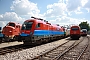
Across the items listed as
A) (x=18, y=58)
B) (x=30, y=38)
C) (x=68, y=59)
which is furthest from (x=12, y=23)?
(x=68, y=59)

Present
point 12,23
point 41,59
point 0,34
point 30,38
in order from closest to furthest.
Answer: point 41,59 < point 30,38 < point 0,34 < point 12,23

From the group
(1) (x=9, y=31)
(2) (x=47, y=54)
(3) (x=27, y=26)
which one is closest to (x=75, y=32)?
(1) (x=9, y=31)

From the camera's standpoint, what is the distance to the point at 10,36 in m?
22.3

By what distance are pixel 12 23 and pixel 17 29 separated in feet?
4.31

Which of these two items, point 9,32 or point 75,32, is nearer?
point 9,32

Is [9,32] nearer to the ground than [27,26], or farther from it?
nearer to the ground

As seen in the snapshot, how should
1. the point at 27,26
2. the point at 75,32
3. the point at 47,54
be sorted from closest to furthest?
the point at 47,54 → the point at 27,26 → the point at 75,32

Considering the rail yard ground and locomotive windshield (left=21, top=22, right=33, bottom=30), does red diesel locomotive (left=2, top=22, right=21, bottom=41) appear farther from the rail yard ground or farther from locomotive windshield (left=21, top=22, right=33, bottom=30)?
the rail yard ground

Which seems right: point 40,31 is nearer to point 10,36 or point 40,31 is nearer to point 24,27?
point 24,27

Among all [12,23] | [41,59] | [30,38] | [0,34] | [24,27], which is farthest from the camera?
[12,23]

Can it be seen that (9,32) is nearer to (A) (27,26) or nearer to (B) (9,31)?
(B) (9,31)

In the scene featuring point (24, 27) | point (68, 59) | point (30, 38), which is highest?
point (24, 27)

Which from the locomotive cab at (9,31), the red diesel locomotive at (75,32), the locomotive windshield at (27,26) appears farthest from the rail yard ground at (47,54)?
the red diesel locomotive at (75,32)

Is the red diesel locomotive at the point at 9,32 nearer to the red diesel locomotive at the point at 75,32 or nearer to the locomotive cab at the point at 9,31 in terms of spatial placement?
the locomotive cab at the point at 9,31
